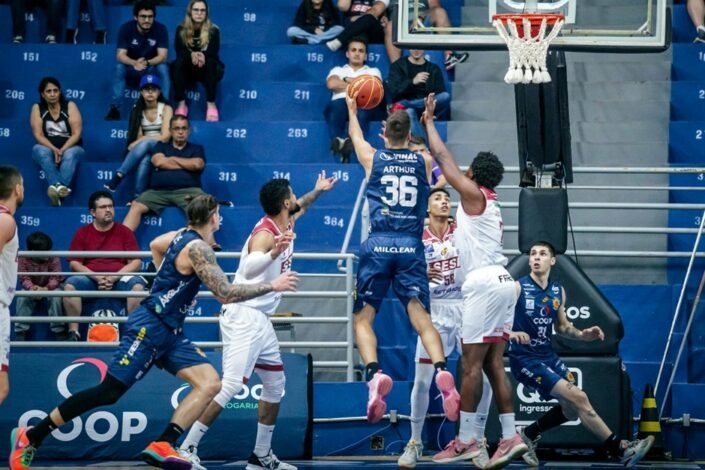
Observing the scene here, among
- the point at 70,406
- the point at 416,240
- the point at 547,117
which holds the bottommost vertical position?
the point at 70,406

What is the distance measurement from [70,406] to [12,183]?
1.68 metres

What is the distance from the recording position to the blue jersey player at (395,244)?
412 inches

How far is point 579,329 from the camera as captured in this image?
12117 mm

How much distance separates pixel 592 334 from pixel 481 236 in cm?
127

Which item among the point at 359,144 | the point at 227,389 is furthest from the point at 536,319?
the point at 227,389

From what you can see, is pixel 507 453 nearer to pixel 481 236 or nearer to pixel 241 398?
pixel 481 236

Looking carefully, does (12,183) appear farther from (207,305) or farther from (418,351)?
(207,305)

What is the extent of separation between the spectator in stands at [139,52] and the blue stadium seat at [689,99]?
5974 millimetres

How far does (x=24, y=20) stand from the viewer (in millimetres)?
17406

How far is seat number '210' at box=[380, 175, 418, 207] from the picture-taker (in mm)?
10508

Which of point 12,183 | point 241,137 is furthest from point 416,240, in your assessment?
point 241,137

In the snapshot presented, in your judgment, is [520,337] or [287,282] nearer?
[287,282]

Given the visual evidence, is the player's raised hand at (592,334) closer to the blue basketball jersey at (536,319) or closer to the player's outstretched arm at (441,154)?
the blue basketball jersey at (536,319)

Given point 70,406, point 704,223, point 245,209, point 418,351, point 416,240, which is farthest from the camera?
point 245,209
